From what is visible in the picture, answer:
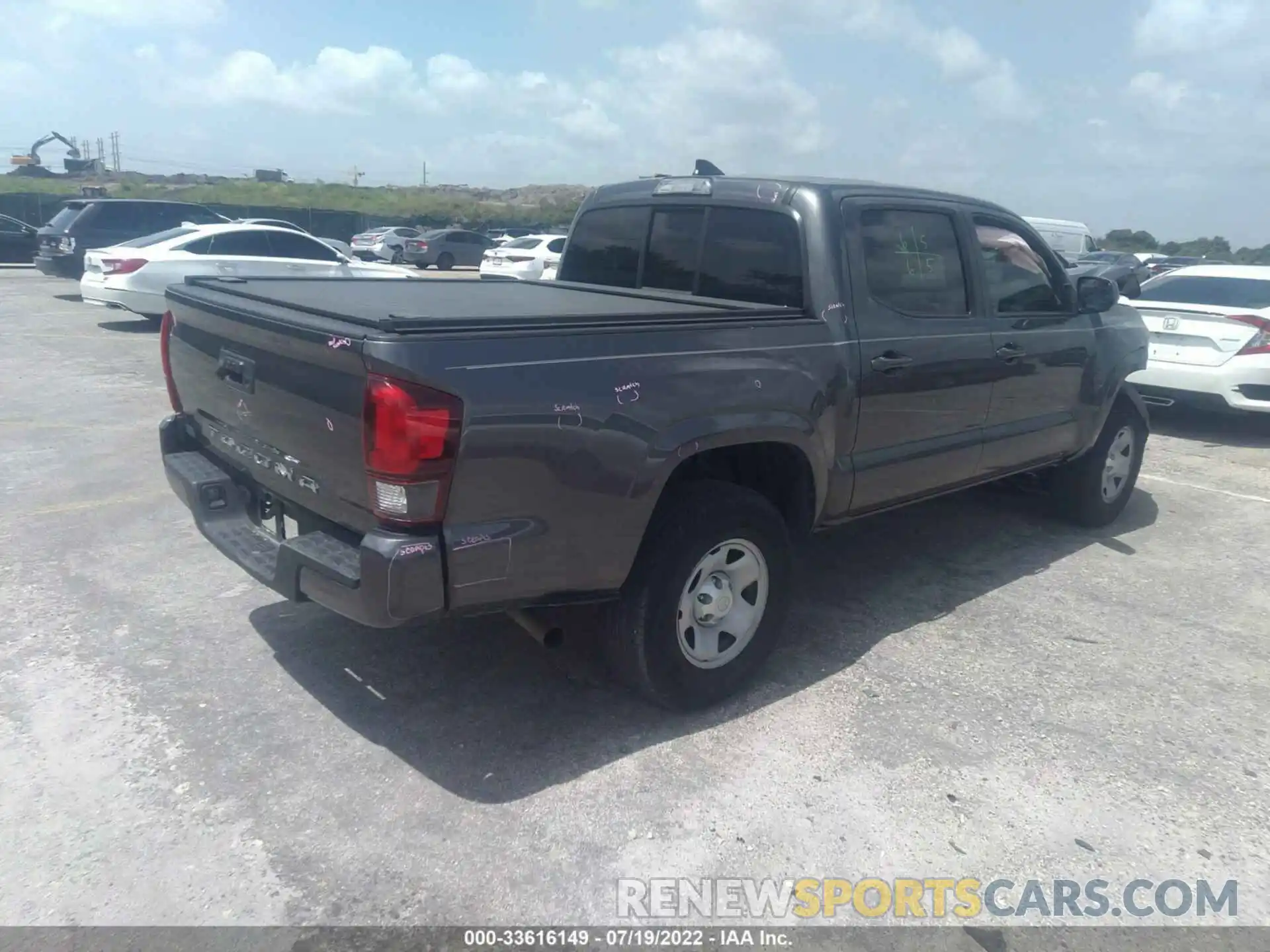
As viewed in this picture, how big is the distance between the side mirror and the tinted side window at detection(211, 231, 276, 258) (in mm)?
11229

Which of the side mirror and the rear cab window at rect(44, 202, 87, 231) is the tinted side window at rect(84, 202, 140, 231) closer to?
the rear cab window at rect(44, 202, 87, 231)

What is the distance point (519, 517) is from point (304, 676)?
4.97 ft

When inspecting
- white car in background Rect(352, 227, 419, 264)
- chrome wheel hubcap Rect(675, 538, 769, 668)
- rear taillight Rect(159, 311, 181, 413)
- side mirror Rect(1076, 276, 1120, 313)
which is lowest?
white car in background Rect(352, 227, 419, 264)

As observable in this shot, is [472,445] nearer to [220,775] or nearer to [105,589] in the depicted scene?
[220,775]

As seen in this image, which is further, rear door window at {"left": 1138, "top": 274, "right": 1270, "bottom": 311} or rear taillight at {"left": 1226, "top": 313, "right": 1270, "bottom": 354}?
rear door window at {"left": 1138, "top": 274, "right": 1270, "bottom": 311}

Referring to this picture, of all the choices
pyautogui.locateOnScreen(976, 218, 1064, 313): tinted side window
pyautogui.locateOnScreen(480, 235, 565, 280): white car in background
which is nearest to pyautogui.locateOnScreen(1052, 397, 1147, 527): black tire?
pyautogui.locateOnScreen(976, 218, 1064, 313): tinted side window

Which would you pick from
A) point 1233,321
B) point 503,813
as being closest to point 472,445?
point 503,813

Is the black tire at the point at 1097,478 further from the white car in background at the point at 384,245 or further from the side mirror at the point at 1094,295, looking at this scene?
the white car in background at the point at 384,245

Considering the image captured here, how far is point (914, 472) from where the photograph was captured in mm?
4699

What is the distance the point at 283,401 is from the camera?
338 cm

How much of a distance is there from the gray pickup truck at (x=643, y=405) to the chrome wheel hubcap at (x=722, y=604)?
0.01 m

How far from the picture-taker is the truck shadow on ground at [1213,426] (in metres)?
9.55

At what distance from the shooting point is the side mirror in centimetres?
568

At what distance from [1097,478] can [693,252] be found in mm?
3158
